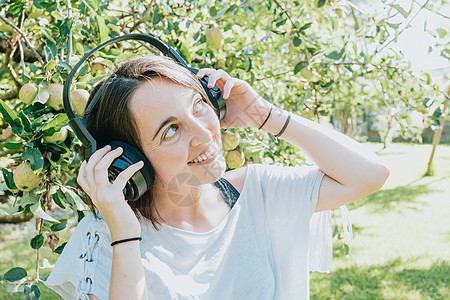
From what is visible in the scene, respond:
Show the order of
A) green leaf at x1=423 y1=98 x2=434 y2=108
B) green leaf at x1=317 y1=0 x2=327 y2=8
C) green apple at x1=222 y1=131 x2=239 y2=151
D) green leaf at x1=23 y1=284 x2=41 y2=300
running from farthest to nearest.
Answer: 1. green leaf at x1=423 y1=98 x2=434 y2=108
2. green leaf at x1=317 y1=0 x2=327 y2=8
3. green apple at x1=222 y1=131 x2=239 y2=151
4. green leaf at x1=23 y1=284 x2=41 y2=300

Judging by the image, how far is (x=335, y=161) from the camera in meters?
1.18

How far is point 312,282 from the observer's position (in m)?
3.66

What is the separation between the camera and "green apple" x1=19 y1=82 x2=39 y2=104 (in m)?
1.16

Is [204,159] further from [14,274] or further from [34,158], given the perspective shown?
[14,274]

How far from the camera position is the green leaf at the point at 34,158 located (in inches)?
42.5

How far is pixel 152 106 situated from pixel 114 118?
12cm

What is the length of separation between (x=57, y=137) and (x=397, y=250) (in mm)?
3932

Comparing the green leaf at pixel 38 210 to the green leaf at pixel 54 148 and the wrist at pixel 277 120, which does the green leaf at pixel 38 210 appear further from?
the wrist at pixel 277 120

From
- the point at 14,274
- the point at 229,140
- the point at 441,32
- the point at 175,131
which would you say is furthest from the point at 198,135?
the point at 441,32

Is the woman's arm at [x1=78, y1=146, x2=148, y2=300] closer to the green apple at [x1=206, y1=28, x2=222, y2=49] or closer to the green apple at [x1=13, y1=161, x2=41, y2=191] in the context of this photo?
the green apple at [x1=13, y1=161, x2=41, y2=191]

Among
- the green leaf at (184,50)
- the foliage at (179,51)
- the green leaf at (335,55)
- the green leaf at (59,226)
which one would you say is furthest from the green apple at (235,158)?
the green leaf at (59,226)

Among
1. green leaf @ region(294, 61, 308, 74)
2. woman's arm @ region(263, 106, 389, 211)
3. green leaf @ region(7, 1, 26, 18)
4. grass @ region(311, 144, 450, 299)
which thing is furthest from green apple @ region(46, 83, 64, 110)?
grass @ region(311, 144, 450, 299)

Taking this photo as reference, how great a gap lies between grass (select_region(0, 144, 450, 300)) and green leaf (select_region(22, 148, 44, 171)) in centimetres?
96

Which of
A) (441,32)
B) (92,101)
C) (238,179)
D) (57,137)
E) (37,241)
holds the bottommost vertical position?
(37,241)
